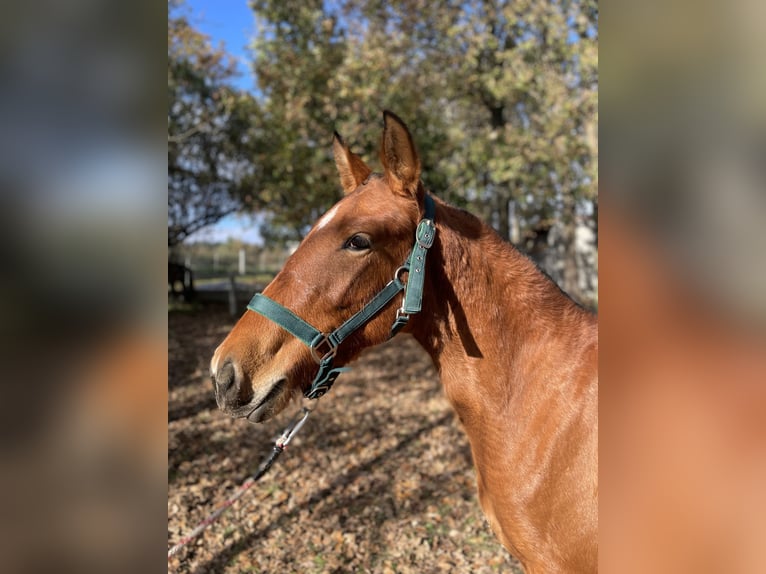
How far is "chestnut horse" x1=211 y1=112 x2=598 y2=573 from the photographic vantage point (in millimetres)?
1737

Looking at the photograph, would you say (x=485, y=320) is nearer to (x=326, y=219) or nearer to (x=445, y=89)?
(x=326, y=219)

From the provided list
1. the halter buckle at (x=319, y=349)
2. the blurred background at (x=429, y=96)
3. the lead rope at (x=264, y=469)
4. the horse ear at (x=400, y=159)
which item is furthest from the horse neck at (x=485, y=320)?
the blurred background at (x=429, y=96)

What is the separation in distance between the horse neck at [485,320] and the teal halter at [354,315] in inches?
3.7

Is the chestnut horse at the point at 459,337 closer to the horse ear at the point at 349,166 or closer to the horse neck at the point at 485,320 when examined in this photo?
the horse neck at the point at 485,320

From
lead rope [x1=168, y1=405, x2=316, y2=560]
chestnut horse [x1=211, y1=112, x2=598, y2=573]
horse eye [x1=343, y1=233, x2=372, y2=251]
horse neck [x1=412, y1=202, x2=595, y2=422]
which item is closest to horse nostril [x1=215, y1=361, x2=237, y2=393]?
chestnut horse [x1=211, y1=112, x2=598, y2=573]

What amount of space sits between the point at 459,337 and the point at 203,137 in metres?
15.3

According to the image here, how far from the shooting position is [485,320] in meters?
1.97

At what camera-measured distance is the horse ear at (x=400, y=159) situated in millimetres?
1894

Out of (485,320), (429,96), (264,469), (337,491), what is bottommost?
(337,491)

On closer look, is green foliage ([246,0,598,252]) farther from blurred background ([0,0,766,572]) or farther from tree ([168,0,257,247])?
blurred background ([0,0,766,572])

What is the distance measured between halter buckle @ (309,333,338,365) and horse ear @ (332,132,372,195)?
81cm
